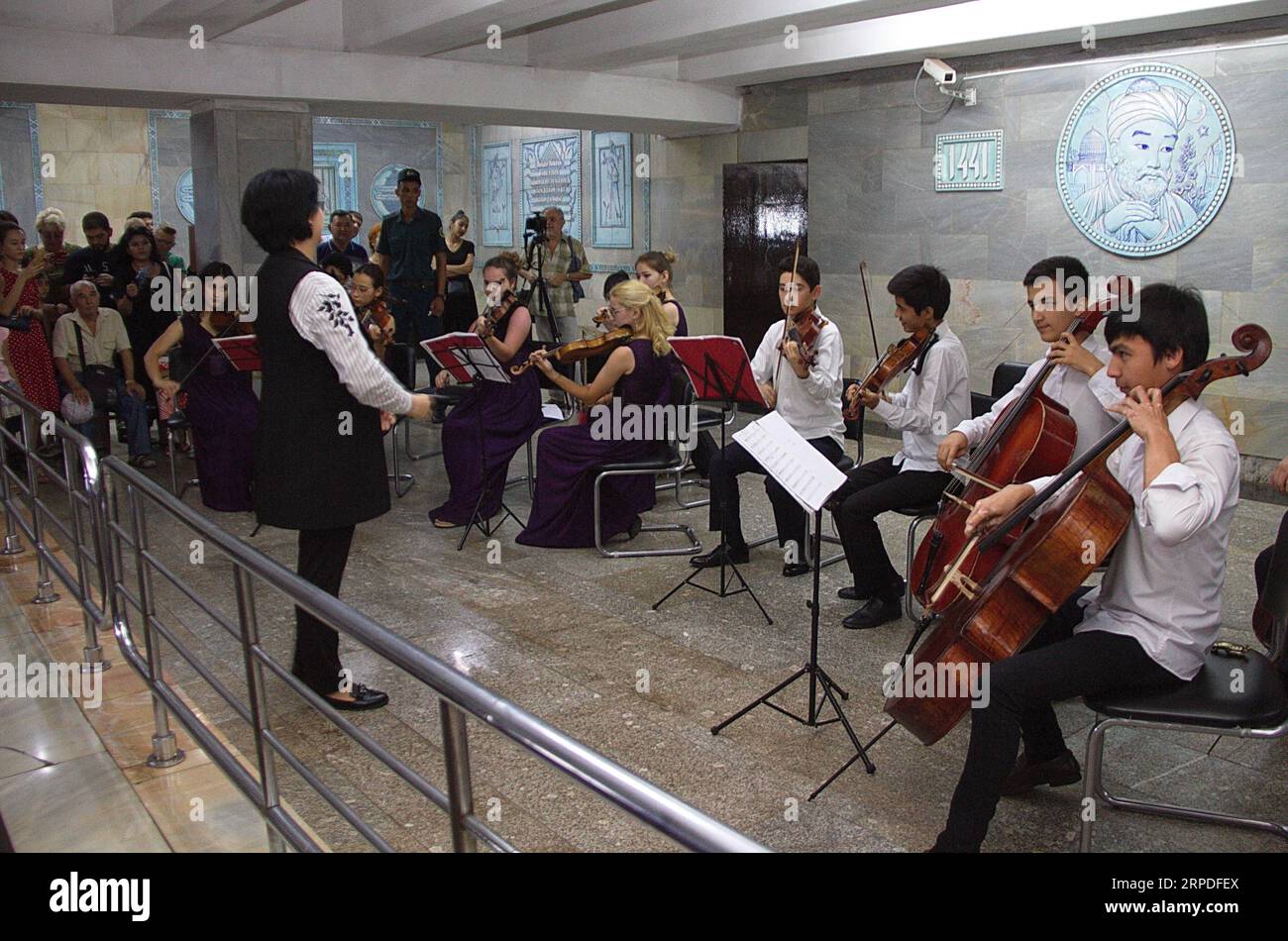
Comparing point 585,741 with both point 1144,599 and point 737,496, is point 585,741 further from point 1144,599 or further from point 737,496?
point 737,496

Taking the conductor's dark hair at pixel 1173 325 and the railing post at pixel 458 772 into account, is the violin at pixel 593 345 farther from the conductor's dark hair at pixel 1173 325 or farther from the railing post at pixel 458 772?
the railing post at pixel 458 772

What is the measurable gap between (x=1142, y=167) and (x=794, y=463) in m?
4.64

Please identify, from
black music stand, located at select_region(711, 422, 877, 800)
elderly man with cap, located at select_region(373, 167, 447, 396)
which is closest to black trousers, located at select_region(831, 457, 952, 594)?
black music stand, located at select_region(711, 422, 877, 800)

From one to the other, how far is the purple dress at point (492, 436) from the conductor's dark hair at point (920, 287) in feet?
7.26

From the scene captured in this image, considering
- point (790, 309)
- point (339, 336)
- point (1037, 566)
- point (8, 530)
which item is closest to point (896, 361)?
point (790, 309)

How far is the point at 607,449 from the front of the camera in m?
5.36

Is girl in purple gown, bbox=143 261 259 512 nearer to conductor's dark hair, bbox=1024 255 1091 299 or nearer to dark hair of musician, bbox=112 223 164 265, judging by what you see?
dark hair of musician, bbox=112 223 164 265

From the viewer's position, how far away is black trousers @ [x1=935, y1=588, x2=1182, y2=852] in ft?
Result: 8.41

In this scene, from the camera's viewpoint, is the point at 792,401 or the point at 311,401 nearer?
the point at 311,401

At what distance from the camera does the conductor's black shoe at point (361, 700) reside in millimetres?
3631

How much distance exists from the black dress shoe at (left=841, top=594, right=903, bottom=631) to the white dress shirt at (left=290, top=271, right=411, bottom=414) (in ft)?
6.69

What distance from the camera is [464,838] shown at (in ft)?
5.41

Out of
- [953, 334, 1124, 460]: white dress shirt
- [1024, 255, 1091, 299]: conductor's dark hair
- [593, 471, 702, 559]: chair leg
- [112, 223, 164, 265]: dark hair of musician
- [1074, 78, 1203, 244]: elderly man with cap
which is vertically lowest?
[593, 471, 702, 559]: chair leg

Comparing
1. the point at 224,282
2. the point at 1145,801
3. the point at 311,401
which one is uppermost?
the point at 224,282
